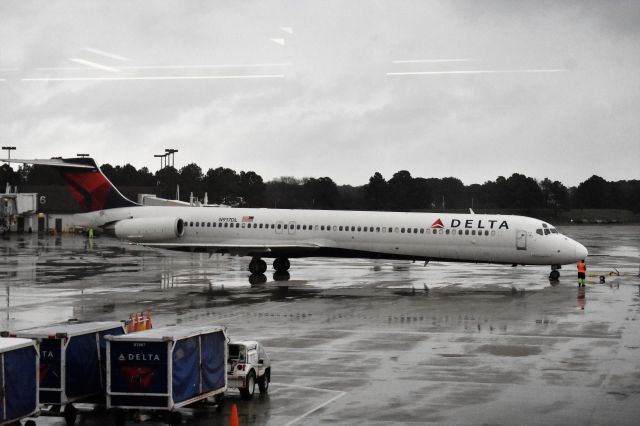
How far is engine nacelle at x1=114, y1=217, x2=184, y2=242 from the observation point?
4219 cm

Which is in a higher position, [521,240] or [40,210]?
[40,210]

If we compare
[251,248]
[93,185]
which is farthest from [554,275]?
[93,185]

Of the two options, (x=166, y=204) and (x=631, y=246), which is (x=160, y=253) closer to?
(x=166, y=204)

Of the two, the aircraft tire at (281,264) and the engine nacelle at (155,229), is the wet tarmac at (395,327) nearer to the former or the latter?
the aircraft tire at (281,264)

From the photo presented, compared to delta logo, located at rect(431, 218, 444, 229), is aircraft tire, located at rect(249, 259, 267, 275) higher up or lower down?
lower down

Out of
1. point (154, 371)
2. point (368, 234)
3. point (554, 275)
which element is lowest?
point (154, 371)

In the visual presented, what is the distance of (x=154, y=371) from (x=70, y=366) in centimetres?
159

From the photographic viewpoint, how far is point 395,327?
2506cm

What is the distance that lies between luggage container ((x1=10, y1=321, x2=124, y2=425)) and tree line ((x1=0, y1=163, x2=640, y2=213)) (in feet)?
231

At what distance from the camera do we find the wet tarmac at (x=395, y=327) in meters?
15.4

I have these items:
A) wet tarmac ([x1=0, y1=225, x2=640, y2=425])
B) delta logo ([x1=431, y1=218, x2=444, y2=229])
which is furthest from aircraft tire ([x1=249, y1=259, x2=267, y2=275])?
delta logo ([x1=431, y1=218, x2=444, y2=229])

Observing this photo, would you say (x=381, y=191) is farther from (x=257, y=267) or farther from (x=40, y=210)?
(x=257, y=267)

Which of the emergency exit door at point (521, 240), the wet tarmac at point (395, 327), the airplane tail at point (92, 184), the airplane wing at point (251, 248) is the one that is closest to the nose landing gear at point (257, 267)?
the airplane wing at point (251, 248)

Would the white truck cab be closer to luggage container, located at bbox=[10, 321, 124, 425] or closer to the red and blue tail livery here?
luggage container, located at bbox=[10, 321, 124, 425]
